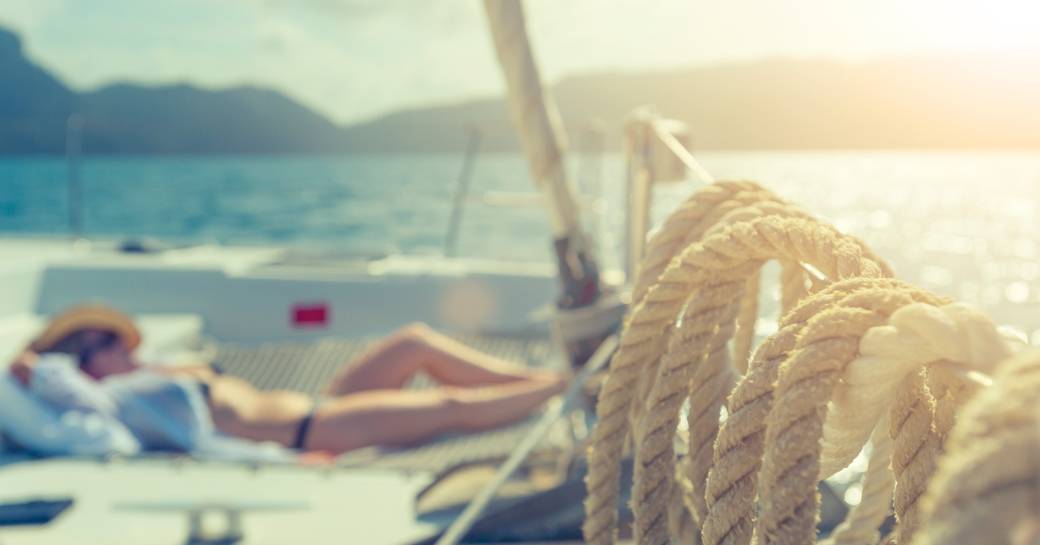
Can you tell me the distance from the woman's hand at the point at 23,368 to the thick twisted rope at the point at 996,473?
2.58m

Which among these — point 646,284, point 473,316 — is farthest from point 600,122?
point 646,284

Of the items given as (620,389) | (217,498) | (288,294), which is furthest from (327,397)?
(620,389)

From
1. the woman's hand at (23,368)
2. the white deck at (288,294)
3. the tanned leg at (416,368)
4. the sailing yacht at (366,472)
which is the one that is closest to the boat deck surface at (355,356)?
the sailing yacht at (366,472)

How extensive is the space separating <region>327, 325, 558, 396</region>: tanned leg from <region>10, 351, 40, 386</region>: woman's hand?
2.83ft

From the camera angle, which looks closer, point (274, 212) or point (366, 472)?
point (366, 472)

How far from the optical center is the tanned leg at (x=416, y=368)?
3199 mm

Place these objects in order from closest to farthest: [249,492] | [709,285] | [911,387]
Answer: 1. [911,387]
2. [709,285]
3. [249,492]

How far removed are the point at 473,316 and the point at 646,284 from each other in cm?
338

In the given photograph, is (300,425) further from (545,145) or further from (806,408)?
(806,408)

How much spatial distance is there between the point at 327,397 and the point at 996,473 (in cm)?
292

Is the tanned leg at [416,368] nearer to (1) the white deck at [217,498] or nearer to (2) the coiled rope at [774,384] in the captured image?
(1) the white deck at [217,498]

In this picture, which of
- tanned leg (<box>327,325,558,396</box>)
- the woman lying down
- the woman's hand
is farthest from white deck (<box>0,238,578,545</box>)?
the woman's hand

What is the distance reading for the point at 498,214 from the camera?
18656mm

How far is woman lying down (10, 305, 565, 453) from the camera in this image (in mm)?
2834
